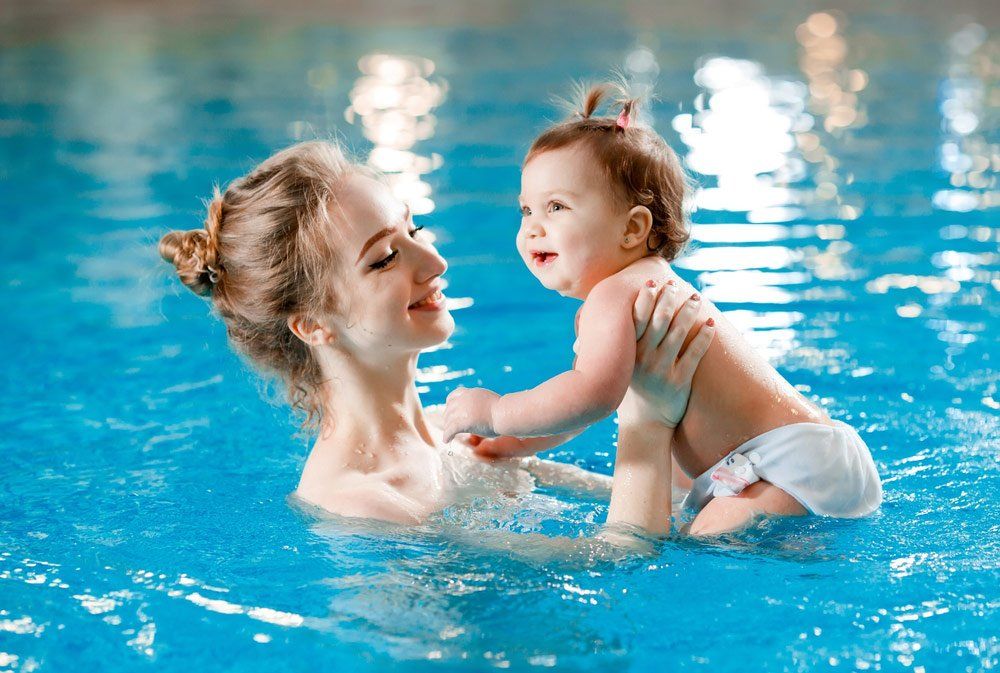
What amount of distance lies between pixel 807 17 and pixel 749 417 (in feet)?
54.4

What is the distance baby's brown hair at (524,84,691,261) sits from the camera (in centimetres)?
291

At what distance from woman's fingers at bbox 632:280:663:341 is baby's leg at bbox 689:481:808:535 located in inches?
19.7

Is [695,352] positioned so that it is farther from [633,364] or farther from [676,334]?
[633,364]

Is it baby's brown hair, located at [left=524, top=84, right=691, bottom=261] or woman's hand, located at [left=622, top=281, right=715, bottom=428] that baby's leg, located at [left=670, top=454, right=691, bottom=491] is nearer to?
woman's hand, located at [left=622, top=281, right=715, bottom=428]

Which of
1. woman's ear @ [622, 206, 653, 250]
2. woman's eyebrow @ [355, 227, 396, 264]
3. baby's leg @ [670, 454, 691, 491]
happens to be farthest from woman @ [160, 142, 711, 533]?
baby's leg @ [670, 454, 691, 491]

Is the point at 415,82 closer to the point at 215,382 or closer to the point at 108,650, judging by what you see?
the point at 215,382

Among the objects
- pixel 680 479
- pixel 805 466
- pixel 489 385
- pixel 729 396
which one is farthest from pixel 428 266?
pixel 489 385

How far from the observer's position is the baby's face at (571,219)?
114 inches

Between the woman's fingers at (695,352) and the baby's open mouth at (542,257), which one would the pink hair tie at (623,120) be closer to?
the baby's open mouth at (542,257)

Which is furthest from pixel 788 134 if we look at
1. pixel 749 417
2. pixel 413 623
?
pixel 413 623

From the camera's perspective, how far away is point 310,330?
3.29 meters

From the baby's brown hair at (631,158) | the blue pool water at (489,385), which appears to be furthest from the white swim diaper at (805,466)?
the baby's brown hair at (631,158)

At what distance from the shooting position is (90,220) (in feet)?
23.9

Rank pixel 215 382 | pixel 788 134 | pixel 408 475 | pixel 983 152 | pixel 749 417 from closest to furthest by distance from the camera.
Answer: pixel 749 417, pixel 408 475, pixel 215 382, pixel 983 152, pixel 788 134
